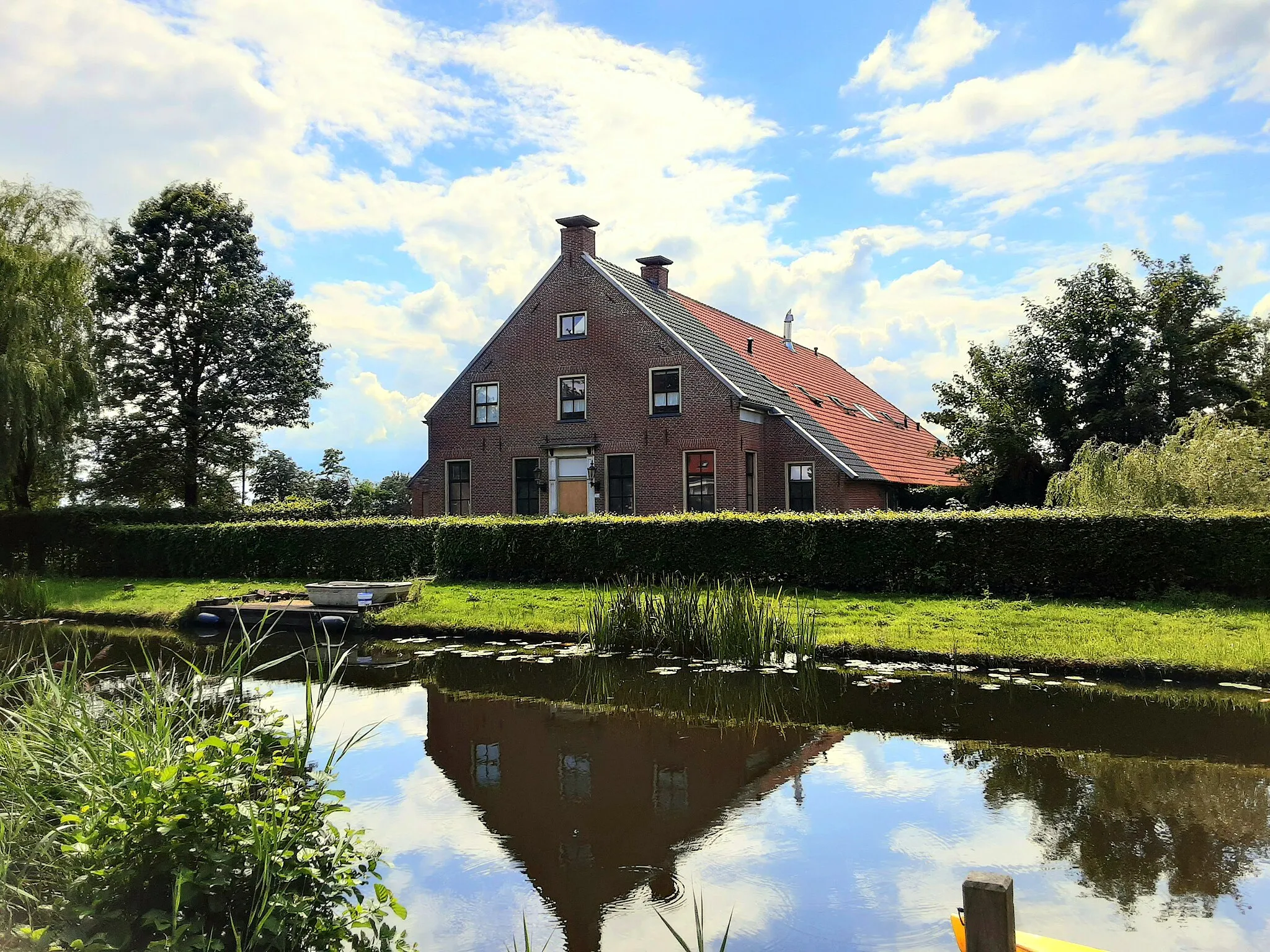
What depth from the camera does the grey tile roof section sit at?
22.1 meters

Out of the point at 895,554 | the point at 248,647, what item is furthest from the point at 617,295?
the point at 248,647

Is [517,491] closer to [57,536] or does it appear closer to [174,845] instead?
[57,536]

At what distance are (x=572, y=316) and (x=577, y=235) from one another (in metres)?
2.30

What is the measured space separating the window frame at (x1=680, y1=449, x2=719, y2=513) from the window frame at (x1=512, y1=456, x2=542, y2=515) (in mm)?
4204

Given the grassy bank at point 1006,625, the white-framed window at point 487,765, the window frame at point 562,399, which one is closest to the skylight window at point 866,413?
the window frame at point 562,399

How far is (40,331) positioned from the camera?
20078mm

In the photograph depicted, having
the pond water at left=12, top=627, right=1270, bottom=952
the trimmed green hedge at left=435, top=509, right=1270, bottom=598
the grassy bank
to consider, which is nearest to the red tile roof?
the trimmed green hedge at left=435, top=509, right=1270, bottom=598

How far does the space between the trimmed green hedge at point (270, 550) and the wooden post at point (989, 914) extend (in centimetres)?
1610

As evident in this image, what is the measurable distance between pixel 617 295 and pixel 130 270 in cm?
1510

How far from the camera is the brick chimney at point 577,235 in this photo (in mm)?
24250

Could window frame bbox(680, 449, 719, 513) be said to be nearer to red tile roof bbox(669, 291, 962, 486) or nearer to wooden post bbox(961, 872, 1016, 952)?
red tile roof bbox(669, 291, 962, 486)

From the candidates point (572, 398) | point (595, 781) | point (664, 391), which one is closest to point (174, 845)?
point (595, 781)

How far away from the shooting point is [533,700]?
8414mm

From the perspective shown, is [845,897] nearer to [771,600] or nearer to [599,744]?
[599,744]
